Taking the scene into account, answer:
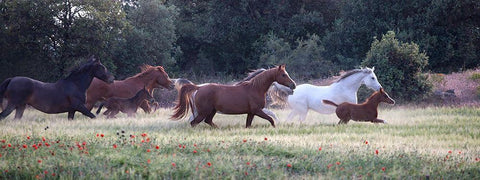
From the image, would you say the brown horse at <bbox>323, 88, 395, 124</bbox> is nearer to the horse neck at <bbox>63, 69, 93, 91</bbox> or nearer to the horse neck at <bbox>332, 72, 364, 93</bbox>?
the horse neck at <bbox>332, 72, 364, 93</bbox>

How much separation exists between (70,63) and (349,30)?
58.7 ft

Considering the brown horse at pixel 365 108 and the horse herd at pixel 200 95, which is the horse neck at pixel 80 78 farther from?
the brown horse at pixel 365 108

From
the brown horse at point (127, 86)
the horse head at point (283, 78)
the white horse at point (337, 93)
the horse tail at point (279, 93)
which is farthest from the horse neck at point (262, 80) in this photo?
the brown horse at point (127, 86)

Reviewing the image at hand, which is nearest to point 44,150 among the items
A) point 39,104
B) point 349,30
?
point 39,104

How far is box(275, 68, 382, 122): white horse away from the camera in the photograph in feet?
44.9

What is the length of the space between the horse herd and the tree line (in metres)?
7.23

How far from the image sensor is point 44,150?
330 inches

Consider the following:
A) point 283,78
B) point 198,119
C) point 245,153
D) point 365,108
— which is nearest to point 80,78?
point 198,119

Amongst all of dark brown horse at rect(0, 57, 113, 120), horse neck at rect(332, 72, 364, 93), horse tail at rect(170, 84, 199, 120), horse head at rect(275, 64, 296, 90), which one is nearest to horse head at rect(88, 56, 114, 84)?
dark brown horse at rect(0, 57, 113, 120)

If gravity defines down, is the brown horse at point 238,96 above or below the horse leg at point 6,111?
above

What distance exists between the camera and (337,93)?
13.8 metres

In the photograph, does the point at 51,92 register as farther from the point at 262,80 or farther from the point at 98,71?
the point at 262,80

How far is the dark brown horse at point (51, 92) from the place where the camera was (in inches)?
529

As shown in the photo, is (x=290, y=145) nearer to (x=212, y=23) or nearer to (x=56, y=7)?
(x=56, y=7)
